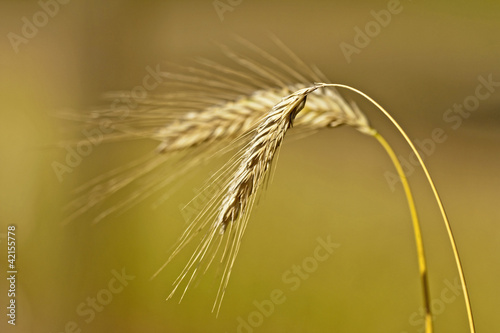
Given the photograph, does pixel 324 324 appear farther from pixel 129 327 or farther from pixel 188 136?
pixel 188 136

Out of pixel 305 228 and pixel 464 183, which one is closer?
pixel 464 183

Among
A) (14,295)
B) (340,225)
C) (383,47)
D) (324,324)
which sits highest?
(14,295)

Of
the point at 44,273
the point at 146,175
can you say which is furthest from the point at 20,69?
the point at 44,273

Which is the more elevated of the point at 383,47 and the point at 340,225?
the point at 383,47

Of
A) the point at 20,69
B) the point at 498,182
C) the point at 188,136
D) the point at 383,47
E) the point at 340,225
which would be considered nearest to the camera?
the point at 188,136

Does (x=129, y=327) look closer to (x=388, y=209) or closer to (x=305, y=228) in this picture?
(x=305, y=228)

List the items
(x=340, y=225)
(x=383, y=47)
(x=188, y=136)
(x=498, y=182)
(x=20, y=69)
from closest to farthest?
1. (x=188, y=136)
2. (x=498, y=182)
3. (x=383, y=47)
4. (x=340, y=225)
5. (x=20, y=69)
